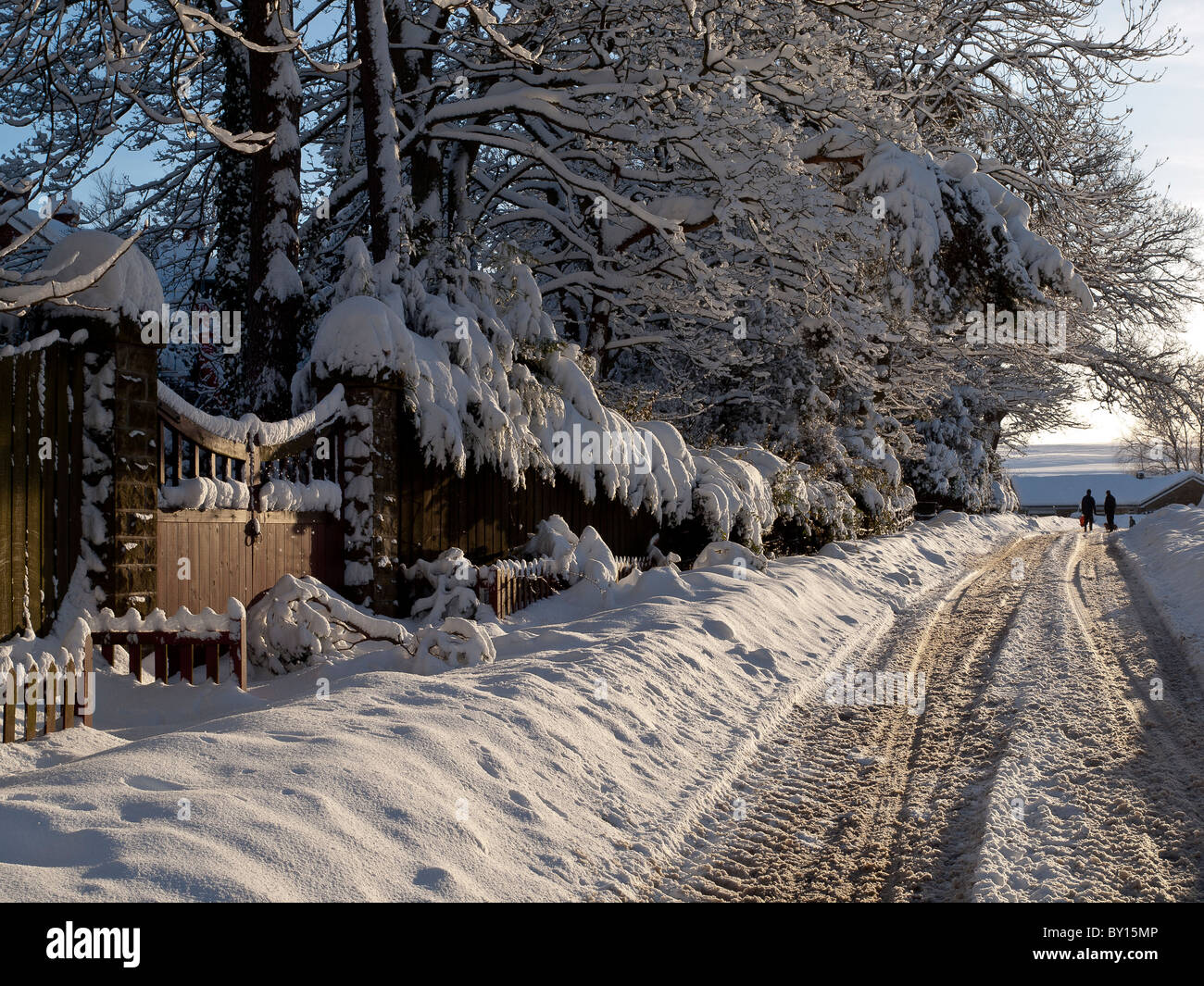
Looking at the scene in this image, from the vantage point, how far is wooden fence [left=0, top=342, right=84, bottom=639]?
6020 millimetres

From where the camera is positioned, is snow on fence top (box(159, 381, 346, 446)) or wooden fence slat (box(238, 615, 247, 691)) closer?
wooden fence slat (box(238, 615, 247, 691))

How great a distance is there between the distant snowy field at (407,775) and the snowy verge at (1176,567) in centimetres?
502

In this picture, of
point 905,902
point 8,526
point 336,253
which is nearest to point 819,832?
point 905,902

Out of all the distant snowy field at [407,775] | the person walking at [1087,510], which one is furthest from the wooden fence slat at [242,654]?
the person walking at [1087,510]

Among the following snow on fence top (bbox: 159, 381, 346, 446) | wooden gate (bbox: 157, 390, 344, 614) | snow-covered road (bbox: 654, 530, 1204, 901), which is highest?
snow on fence top (bbox: 159, 381, 346, 446)

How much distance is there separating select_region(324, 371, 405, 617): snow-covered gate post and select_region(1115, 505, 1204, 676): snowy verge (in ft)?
24.1

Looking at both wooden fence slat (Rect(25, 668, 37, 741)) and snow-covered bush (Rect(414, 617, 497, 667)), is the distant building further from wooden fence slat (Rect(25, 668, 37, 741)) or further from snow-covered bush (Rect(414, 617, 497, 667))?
wooden fence slat (Rect(25, 668, 37, 741))

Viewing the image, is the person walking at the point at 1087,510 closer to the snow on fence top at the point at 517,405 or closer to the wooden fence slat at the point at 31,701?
the snow on fence top at the point at 517,405

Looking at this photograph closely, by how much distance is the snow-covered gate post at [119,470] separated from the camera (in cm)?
655

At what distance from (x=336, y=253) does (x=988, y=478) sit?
30.9 meters

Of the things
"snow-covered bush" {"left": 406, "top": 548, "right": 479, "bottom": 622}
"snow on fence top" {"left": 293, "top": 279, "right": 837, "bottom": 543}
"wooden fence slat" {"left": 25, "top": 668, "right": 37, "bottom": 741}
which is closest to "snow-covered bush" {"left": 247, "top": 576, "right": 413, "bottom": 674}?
"snow-covered bush" {"left": 406, "top": 548, "right": 479, "bottom": 622}

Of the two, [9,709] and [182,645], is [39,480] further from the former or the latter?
[9,709]
